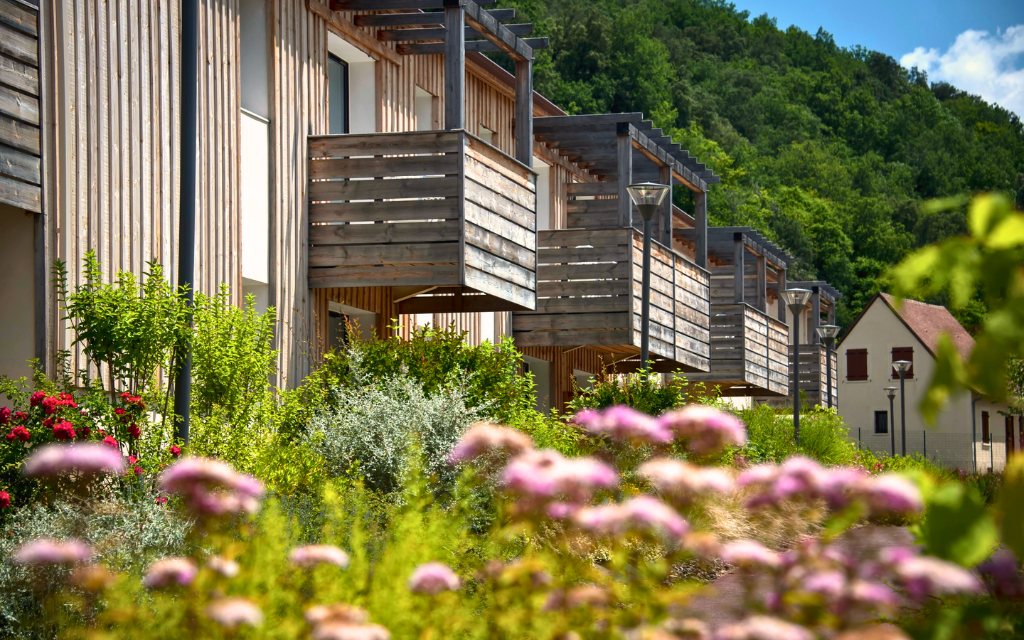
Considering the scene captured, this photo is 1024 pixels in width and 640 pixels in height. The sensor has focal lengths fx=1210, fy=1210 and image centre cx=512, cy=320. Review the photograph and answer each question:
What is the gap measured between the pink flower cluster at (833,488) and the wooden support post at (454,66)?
35.7 feet

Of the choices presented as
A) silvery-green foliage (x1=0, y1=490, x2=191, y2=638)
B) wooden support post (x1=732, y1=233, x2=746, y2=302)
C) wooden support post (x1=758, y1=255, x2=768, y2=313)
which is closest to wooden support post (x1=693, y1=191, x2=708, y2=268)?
wooden support post (x1=732, y1=233, x2=746, y2=302)

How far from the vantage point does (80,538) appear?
638cm

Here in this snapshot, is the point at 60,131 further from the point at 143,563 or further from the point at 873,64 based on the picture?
the point at 873,64

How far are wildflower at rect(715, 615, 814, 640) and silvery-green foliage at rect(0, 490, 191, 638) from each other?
3.45 meters

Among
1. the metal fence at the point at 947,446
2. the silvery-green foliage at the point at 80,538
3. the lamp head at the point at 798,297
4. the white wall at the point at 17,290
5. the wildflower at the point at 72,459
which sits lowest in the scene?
the metal fence at the point at 947,446

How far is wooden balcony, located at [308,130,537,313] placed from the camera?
13391 mm

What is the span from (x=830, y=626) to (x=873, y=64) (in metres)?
109

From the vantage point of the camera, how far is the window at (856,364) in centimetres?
5922

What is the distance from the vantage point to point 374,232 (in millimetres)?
13641

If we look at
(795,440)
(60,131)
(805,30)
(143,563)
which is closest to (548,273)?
(795,440)

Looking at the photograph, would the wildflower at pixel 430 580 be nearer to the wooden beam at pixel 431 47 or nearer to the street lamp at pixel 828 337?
the wooden beam at pixel 431 47

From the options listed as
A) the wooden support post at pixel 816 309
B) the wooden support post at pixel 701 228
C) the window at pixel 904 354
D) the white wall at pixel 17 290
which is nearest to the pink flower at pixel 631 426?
the white wall at pixel 17 290

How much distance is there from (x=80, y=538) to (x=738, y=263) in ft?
76.2

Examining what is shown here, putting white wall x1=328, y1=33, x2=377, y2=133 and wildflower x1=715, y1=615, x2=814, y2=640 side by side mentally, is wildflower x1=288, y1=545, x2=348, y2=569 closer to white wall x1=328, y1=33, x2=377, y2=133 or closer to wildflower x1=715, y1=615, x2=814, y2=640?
wildflower x1=715, y1=615, x2=814, y2=640
